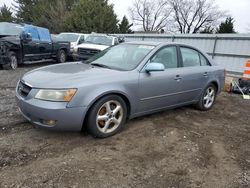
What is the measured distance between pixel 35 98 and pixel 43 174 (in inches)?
43.9

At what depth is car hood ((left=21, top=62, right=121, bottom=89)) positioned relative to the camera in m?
3.67

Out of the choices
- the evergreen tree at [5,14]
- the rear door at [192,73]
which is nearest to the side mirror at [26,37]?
the rear door at [192,73]

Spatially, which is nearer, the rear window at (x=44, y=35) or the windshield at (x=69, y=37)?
the rear window at (x=44, y=35)

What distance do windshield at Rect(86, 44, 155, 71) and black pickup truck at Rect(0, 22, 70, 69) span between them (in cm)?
656

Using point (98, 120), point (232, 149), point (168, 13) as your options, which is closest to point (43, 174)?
point (98, 120)

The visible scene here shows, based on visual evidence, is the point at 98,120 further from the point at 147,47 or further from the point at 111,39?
the point at 111,39

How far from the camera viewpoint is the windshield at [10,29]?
11.3 metres

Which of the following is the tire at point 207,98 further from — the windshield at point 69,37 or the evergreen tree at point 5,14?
the evergreen tree at point 5,14

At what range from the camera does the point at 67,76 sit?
388 centimetres

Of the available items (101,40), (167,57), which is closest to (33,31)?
(101,40)

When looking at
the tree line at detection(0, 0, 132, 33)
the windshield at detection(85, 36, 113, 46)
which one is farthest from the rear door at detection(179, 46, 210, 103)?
the tree line at detection(0, 0, 132, 33)

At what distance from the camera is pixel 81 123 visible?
12.2ft

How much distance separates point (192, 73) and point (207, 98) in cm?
102

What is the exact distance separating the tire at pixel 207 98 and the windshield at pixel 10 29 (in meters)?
9.18
